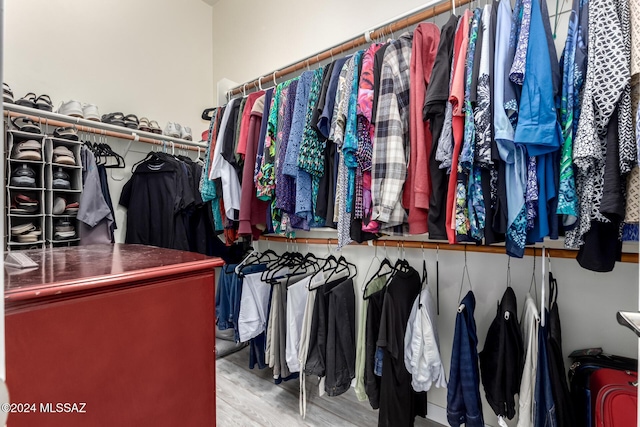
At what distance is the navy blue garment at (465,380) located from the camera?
1164mm

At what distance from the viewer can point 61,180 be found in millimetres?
A: 1828

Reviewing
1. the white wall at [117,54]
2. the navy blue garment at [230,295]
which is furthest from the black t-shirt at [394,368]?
the white wall at [117,54]

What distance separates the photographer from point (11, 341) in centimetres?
41

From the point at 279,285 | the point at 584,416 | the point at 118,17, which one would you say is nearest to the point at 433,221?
the point at 584,416

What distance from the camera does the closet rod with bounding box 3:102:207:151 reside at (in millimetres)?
1718

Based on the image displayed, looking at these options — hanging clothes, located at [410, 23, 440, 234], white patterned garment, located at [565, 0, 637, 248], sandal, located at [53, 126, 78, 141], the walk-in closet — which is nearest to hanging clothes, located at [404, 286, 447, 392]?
the walk-in closet

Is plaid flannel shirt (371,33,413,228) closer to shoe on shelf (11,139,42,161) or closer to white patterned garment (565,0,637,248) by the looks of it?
white patterned garment (565,0,637,248)

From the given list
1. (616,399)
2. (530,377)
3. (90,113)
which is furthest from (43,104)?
(616,399)

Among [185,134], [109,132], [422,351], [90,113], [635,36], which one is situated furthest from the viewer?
[185,134]

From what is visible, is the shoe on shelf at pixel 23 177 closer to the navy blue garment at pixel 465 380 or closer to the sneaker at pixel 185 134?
the sneaker at pixel 185 134

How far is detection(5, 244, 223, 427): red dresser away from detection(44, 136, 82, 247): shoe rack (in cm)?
151

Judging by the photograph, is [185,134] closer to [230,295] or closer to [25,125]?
[25,125]

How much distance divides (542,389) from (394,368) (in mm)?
533

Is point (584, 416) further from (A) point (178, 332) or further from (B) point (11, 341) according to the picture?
(B) point (11, 341)
